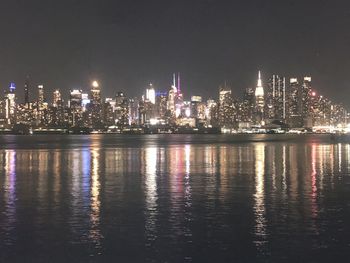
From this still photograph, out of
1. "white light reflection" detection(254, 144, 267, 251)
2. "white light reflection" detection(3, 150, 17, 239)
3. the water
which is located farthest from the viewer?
"white light reflection" detection(3, 150, 17, 239)

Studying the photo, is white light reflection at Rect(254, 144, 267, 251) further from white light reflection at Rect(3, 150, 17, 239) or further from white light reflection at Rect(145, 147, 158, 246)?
white light reflection at Rect(3, 150, 17, 239)

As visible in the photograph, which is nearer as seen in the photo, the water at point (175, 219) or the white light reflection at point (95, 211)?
the water at point (175, 219)

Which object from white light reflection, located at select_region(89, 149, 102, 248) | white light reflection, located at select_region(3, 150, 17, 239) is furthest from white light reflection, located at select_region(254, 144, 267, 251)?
white light reflection, located at select_region(3, 150, 17, 239)

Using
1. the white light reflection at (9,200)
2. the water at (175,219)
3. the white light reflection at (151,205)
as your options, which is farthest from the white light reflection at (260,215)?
the white light reflection at (9,200)

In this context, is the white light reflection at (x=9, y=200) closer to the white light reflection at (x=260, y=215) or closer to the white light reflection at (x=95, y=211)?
the white light reflection at (x=95, y=211)

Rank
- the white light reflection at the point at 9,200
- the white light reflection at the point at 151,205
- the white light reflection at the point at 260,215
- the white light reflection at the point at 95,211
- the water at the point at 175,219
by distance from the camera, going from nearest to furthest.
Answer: the water at the point at 175,219, the white light reflection at the point at 260,215, the white light reflection at the point at 95,211, the white light reflection at the point at 151,205, the white light reflection at the point at 9,200

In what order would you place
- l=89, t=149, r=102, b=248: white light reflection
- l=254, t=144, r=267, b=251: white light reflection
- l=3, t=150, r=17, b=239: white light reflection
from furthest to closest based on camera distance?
l=3, t=150, r=17, b=239: white light reflection → l=89, t=149, r=102, b=248: white light reflection → l=254, t=144, r=267, b=251: white light reflection

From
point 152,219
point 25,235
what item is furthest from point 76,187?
point 25,235

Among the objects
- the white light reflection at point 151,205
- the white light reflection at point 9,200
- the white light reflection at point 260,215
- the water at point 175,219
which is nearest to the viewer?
the water at point 175,219

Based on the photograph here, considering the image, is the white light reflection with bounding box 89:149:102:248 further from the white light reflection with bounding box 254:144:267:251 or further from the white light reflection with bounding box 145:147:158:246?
the white light reflection with bounding box 254:144:267:251

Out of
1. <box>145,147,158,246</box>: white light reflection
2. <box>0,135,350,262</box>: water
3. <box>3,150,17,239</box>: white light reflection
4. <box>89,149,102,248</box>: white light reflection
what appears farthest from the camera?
<box>3,150,17,239</box>: white light reflection

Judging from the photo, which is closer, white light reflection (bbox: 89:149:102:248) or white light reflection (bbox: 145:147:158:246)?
white light reflection (bbox: 89:149:102:248)

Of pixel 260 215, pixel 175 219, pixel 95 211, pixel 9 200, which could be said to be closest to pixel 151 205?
pixel 95 211

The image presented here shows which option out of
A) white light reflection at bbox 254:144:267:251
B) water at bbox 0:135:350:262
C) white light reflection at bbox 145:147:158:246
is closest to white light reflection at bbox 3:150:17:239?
water at bbox 0:135:350:262
